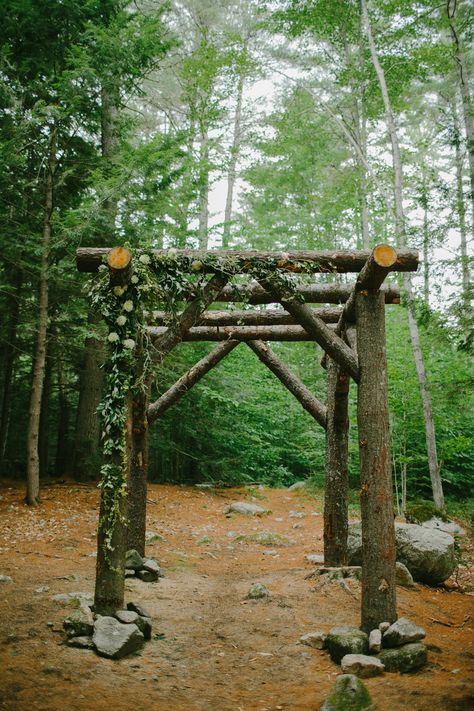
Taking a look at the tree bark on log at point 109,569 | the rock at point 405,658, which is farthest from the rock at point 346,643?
the tree bark on log at point 109,569

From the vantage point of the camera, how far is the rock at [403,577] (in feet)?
19.8

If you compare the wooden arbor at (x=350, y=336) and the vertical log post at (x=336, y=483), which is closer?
the wooden arbor at (x=350, y=336)

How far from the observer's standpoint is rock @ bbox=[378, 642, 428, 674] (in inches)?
150

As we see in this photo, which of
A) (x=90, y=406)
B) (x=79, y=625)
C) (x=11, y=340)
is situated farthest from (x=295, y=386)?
(x=11, y=340)

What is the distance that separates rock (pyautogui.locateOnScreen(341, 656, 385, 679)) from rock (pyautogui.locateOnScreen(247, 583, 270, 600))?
1.81 meters

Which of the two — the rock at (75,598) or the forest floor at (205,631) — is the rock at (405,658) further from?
the rock at (75,598)

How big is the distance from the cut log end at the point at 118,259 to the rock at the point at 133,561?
380 centimetres

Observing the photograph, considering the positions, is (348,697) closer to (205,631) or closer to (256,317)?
(205,631)

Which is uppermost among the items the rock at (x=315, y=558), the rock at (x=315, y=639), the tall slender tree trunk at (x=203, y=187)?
the tall slender tree trunk at (x=203, y=187)

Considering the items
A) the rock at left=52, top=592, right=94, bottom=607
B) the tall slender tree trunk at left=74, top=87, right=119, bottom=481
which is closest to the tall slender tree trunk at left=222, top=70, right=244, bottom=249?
the tall slender tree trunk at left=74, top=87, right=119, bottom=481

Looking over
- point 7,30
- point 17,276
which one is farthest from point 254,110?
point 17,276

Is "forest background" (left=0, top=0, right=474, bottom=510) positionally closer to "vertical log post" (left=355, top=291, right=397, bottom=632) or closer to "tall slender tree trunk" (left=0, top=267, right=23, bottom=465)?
"tall slender tree trunk" (left=0, top=267, right=23, bottom=465)

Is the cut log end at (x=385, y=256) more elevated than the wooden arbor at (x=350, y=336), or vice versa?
the cut log end at (x=385, y=256)

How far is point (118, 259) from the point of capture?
4.38m
